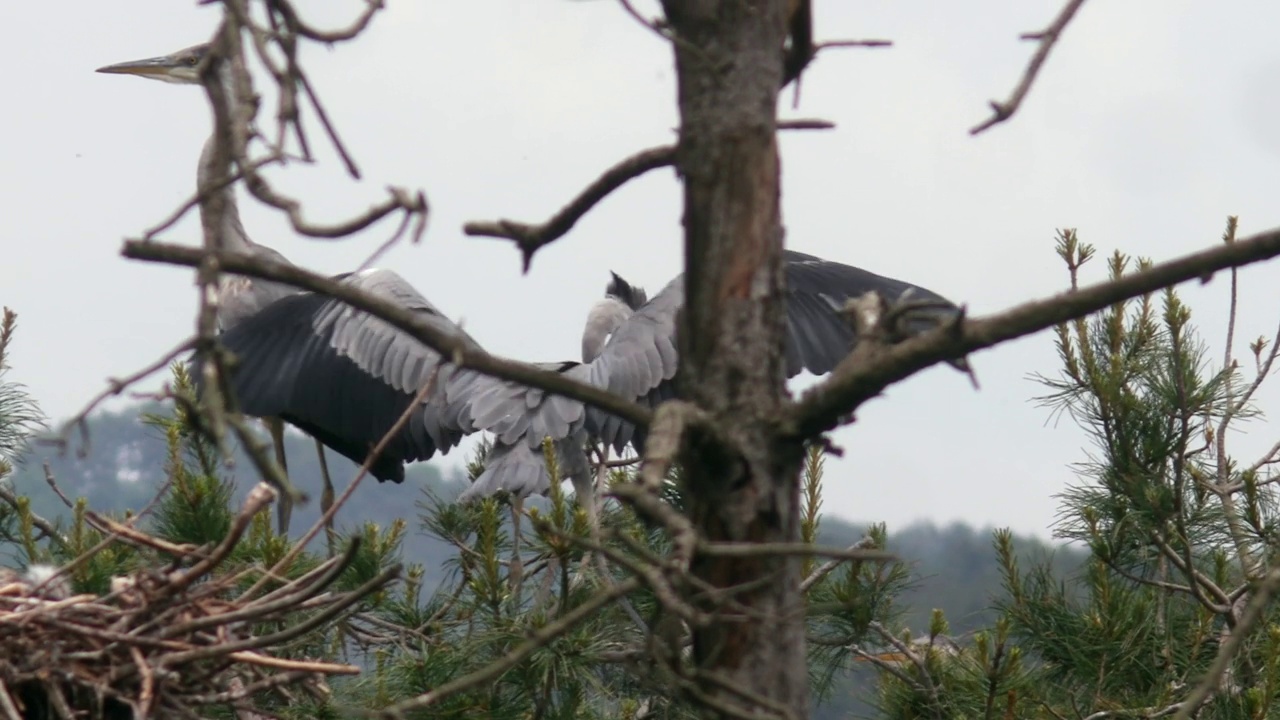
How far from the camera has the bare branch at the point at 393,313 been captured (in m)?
1.74

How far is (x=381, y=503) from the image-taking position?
4169cm

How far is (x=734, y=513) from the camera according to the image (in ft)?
6.50

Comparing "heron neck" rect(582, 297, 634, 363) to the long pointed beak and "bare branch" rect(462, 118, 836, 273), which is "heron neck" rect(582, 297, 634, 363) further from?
"bare branch" rect(462, 118, 836, 273)

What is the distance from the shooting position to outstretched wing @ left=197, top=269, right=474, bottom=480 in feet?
23.0

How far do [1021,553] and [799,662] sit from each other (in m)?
3.69

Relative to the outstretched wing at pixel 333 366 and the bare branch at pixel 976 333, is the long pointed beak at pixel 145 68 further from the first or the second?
the bare branch at pixel 976 333

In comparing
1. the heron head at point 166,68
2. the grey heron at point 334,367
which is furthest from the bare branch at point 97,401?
the heron head at point 166,68

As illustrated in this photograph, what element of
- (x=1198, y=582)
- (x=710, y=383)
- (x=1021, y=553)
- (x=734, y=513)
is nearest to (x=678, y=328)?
(x=710, y=383)

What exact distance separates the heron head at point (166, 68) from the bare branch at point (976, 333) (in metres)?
6.69

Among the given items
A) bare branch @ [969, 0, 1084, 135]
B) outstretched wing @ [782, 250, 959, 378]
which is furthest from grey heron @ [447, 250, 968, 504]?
bare branch @ [969, 0, 1084, 135]

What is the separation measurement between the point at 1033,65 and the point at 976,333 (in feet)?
1.19

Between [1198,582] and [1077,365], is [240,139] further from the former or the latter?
[1077,365]

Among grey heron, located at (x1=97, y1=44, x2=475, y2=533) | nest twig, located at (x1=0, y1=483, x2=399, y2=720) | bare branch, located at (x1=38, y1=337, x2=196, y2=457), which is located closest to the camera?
bare branch, located at (x1=38, y1=337, x2=196, y2=457)

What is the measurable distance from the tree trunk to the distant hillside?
0.72 meters
